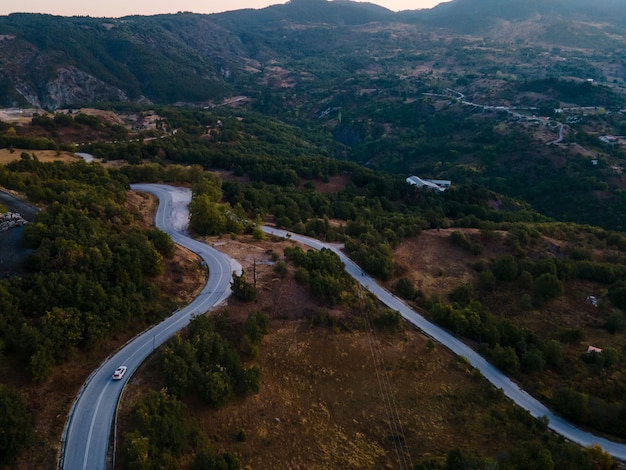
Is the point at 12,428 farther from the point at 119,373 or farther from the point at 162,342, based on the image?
the point at 162,342

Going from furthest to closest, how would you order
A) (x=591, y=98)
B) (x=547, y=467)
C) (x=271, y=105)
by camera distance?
(x=271, y=105) < (x=591, y=98) < (x=547, y=467)

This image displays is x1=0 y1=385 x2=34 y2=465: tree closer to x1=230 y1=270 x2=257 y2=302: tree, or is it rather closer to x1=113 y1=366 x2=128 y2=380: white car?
x1=113 y1=366 x2=128 y2=380: white car

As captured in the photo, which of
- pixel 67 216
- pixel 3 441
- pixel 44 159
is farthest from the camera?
pixel 44 159

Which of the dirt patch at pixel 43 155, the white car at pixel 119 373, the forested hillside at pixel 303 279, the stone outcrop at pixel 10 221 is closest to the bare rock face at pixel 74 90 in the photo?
the forested hillside at pixel 303 279

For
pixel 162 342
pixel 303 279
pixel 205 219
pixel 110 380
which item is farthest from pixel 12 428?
pixel 205 219

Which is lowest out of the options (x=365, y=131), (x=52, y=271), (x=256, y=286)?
(x=365, y=131)

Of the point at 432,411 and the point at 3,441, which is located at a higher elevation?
the point at 3,441

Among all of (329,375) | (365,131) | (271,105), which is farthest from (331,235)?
(271,105)

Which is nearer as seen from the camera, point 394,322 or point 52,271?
point 52,271

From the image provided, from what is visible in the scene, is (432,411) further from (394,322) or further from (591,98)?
(591,98)
